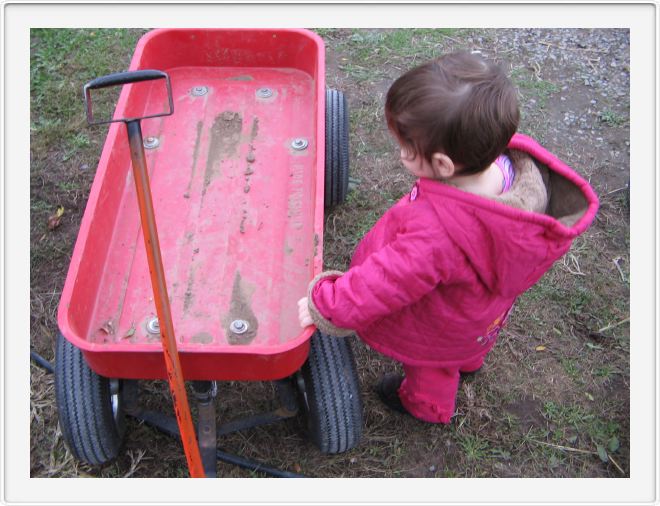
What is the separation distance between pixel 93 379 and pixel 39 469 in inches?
20.8

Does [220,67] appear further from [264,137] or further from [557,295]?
[557,295]

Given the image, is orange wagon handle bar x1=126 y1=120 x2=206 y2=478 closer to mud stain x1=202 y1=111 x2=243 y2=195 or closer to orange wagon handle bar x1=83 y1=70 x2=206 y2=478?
orange wagon handle bar x1=83 y1=70 x2=206 y2=478

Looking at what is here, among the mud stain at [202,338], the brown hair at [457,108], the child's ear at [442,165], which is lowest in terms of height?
the mud stain at [202,338]

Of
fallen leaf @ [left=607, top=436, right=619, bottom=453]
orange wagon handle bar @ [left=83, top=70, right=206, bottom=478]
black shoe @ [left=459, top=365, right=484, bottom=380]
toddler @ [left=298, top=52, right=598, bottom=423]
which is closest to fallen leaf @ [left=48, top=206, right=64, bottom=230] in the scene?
orange wagon handle bar @ [left=83, top=70, right=206, bottom=478]

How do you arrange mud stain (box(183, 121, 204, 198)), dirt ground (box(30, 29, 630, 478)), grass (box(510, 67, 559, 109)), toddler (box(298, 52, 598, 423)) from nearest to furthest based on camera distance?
1. toddler (box(298, 52, 598, 423))
2. dirt ground (box(30, 29, 630, 478))
3. mud stain (box(183, 121, 204, 198))
4. grass (box(510, 67, 559, 109))

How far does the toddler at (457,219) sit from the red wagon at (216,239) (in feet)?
0.65

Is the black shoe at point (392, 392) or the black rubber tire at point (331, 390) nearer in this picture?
the black rubber tire at point (331, 390)

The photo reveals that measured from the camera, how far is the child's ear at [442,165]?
146cm

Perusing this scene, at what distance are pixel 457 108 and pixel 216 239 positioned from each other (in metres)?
1.02

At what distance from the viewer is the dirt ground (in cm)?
214

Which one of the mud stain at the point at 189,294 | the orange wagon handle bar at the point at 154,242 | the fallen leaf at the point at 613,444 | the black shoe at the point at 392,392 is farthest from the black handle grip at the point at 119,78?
the fallen leaf at the point at 613,444

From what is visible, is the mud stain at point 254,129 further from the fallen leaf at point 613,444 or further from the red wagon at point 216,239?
the fallen leaf at point 613,444

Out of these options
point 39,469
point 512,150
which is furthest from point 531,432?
point 39,469

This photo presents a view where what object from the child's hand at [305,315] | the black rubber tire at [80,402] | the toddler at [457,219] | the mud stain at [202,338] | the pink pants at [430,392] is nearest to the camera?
the toddler at [457,219]
